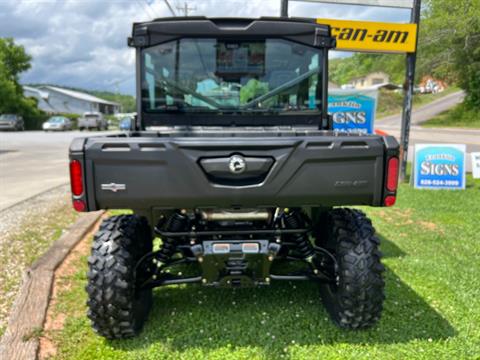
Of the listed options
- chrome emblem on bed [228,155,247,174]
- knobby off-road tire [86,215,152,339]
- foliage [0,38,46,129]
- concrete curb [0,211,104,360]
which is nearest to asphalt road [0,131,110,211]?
concrete curb [0,211,104,360]

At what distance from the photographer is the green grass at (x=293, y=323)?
10.3ft

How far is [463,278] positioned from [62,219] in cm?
562

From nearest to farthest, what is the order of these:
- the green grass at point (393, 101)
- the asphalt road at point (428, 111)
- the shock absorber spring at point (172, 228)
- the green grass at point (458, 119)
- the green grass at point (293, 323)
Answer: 1. the green grass at point (293, 323)
2. the shock absorber spring at point (172, 228)
3. the green grass at point (458, 119)
4. the asphalt road at point (428, 111)
5. the green grass at point (393, 101)

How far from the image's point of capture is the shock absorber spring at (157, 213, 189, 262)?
10.7 feet

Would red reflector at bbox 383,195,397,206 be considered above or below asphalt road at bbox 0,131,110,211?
above

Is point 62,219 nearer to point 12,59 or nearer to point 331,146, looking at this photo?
point 331,146

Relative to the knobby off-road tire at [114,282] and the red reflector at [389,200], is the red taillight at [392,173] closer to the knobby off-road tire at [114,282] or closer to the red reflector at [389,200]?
the red reflector at [389,200]

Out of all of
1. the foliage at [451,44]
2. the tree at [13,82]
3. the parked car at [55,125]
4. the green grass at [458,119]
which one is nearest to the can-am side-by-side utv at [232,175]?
the foliage at [451,44]

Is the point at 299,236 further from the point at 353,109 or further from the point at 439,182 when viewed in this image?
the point at 439,182

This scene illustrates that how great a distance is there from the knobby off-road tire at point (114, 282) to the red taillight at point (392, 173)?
6.32ft

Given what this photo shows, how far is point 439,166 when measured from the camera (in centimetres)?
915

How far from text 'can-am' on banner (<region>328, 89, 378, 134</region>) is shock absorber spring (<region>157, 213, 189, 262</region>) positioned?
6.47 meters

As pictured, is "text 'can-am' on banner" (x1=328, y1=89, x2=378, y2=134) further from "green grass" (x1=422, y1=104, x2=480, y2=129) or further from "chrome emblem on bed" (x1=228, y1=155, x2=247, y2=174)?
"green grass" (x1=422, y1=104, x2=480, y2=129)

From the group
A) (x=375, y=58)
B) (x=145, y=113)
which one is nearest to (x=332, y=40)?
(x=145, y=113)
